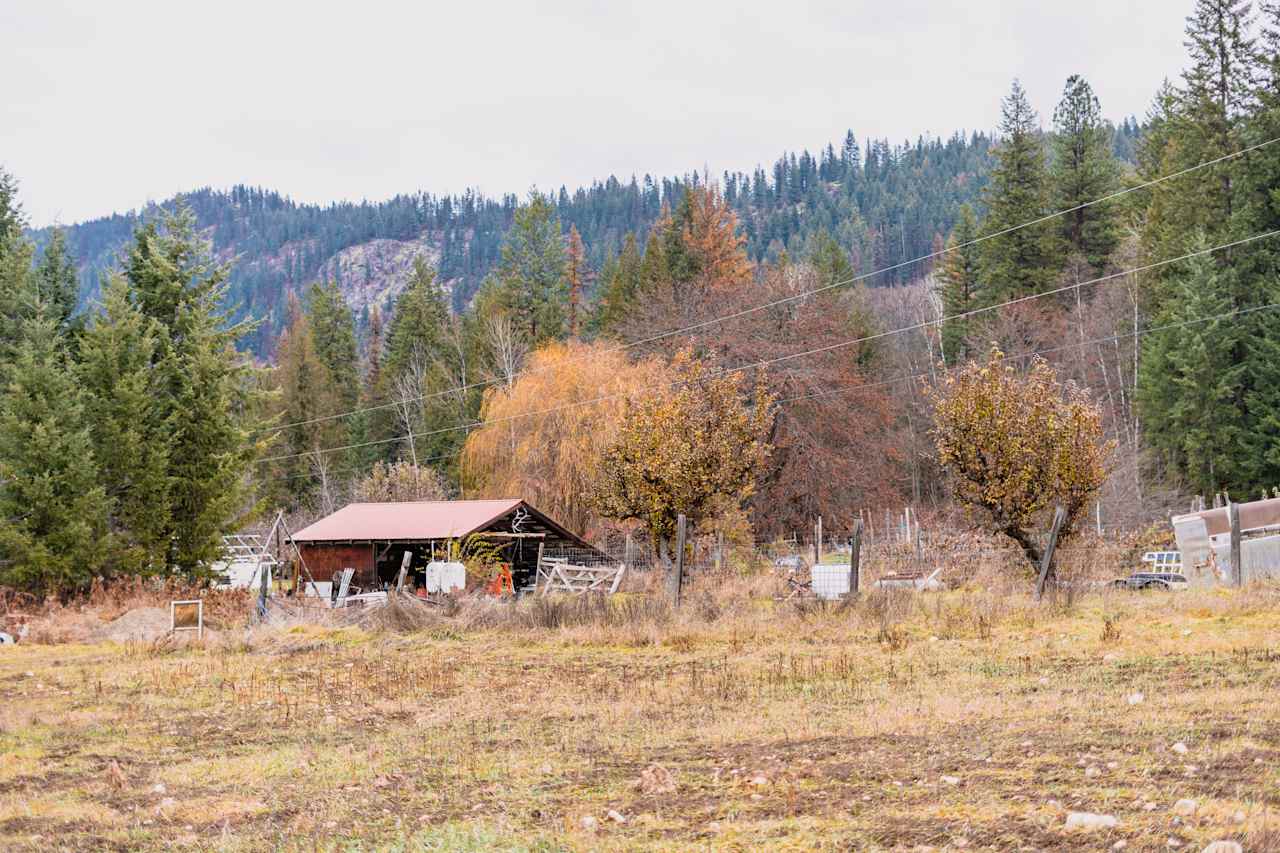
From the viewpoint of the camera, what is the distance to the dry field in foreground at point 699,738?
20.4ft

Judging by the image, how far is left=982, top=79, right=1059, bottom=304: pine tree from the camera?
55531 millimetres

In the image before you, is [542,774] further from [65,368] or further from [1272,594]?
[65,368]

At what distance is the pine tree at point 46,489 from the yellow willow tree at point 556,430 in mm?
16611

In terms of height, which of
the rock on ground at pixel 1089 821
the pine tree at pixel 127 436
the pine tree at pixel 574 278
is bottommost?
the rock on ground at pixel 1089 821

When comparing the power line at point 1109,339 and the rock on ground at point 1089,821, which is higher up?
the power line at point 1109,339

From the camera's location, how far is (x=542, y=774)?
8.05m

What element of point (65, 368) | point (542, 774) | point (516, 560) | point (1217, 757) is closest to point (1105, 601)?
point (1217, 757)

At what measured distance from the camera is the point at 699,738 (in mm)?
9273

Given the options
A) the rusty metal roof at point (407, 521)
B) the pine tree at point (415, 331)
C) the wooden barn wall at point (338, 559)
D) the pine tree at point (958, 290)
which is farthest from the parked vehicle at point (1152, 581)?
the pine tree at point (415, 331)

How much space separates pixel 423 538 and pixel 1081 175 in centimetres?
4010

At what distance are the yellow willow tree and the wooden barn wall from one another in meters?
8.66

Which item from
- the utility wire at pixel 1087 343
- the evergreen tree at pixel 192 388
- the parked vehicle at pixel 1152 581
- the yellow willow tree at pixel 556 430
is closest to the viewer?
the parked vehicle at pixel 1152 581

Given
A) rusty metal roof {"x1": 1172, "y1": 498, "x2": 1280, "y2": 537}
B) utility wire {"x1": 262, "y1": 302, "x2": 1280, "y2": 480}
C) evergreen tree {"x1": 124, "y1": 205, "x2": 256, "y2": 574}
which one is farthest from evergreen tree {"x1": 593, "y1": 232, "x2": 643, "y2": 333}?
rusty metal roof {"x1": 1172, "y1": 498, "x2": 1280, "y2": 537}

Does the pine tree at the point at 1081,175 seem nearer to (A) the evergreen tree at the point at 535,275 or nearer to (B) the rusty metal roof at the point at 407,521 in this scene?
(A) the evergreen tree at the point at 535,275
